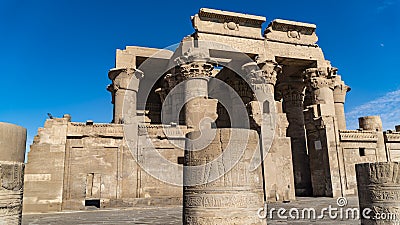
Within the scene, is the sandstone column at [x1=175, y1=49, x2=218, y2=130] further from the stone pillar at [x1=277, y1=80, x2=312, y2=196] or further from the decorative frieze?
the decorative frieze

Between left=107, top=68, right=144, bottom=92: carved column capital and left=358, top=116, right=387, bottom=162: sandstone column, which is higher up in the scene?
left=107, top=68, right=144, bottom=92: carved column capital

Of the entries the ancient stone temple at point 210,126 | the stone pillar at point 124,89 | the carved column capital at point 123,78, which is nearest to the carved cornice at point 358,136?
the ancient stone temple at point 210,126

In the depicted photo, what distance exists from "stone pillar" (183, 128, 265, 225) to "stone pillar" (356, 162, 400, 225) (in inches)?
69.0

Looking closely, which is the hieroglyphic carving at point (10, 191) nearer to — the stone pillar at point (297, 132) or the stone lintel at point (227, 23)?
the stone lintel at point (227, 23)

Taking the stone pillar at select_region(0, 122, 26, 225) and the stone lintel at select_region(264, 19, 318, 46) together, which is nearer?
the stone pillar at select_region(0, 122, 26, 225)

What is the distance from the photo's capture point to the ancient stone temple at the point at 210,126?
40.4 feet

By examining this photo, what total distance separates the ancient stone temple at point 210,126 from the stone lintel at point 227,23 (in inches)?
2.0

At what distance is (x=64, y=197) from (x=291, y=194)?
883 centimetres

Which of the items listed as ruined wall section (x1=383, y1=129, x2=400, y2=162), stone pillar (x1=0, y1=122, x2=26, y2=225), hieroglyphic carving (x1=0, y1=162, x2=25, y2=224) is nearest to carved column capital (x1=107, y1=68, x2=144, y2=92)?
stone pillar (x1=0, y1=122, x2=26, y2=225)

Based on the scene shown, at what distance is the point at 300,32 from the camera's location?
18156 mm

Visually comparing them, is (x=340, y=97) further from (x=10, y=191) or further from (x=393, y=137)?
(x=10, y=191)

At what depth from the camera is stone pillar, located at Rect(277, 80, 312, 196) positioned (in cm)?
1770

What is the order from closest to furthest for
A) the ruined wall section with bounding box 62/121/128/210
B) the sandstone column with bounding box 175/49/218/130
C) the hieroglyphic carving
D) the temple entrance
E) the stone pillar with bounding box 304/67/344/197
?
the hieroglyphic carving → the ruined wall section with bounding box 62/121/128/210 → the sandstone column with bounding box 175/49/218/130 → the stone pillar with bounding box 304/67/344/197 → the temple entrance

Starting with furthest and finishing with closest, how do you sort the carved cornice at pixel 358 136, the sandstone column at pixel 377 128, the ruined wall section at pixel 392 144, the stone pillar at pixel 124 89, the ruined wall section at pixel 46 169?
1. the ruined wall section at pixel 392 144
2. the sandstone column at pixel 377 128
3. the carved cornice at pixel 358 136
4. the stone pillar at pixel 124 89
5. the ruined wall section at pixel 46 169
